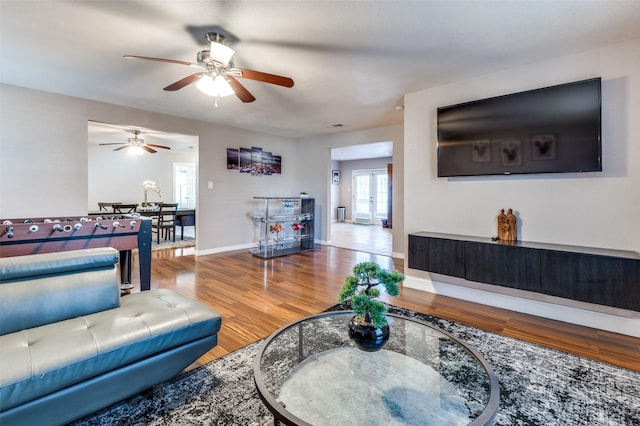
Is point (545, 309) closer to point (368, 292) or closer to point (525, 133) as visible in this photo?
point (525, 133)

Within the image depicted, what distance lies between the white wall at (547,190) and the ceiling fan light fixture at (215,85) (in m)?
2.21

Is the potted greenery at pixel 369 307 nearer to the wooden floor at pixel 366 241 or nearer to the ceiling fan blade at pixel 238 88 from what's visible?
the ceiling fan blade at pixel 238 88

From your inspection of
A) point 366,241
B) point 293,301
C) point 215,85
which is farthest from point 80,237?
point 366,241

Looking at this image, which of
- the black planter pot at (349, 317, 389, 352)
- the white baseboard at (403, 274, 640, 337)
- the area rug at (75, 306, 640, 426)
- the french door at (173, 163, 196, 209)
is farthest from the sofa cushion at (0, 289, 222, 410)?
the french door at (173, 163, 196, 209)

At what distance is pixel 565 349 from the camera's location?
2.15m

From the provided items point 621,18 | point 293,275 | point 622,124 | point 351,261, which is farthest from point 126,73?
point 622,124

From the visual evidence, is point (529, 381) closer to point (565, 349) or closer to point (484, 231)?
point (565, 349)

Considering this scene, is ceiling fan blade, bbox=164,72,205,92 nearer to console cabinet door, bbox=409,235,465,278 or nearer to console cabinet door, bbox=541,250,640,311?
console cabinet door, bbox=409,235,465,278

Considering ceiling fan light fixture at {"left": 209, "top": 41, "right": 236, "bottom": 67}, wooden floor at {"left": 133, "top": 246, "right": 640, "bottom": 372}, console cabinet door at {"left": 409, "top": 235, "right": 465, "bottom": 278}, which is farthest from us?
console cabinet door at {"left": 409, "top": 235, "right": 465, "bottom": 278}

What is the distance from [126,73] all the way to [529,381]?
432cm

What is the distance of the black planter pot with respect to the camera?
1409 millimetres

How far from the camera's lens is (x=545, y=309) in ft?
9.03

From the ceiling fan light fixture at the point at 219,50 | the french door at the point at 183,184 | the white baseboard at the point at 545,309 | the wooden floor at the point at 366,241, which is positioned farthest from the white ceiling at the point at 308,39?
the french door at the point at 183,184

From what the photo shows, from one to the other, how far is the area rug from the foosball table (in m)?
1.46
